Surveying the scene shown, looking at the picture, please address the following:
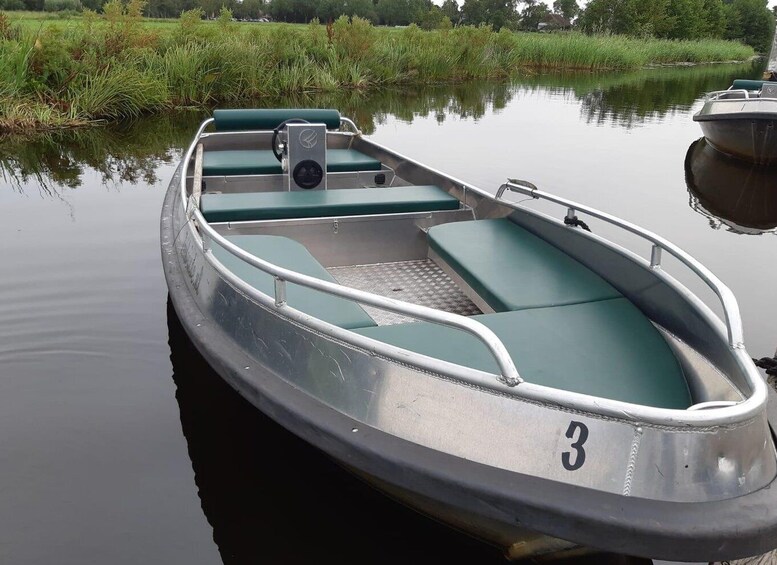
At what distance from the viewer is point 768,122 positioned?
9352mm

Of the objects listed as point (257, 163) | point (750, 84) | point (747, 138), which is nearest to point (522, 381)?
point (257, 163)

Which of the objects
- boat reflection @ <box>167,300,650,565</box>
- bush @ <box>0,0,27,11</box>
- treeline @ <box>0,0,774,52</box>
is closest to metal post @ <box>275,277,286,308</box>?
boat reflection @ <box>167,300,650,565</box>

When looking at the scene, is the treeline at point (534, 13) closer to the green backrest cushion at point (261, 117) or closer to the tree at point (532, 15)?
the tree at point (532, 15)

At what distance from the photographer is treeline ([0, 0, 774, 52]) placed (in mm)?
42875

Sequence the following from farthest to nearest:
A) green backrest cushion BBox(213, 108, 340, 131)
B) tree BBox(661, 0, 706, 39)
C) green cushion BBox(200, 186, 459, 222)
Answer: tree BBox(661, 0, 706, 39) < green backrest cushion BBox(213, 108, 340, 131) < green cushion BBox(200, 186, 459, 222)

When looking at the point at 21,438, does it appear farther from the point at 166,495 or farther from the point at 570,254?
the point at 570,254

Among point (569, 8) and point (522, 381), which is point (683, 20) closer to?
point (569, 8)

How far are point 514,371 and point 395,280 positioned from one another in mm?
2204

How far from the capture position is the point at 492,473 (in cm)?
202

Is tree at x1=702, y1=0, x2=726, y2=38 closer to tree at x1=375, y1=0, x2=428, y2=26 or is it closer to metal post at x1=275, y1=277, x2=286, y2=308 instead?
tree at x1=375, y1=0, x2=428, y2=26

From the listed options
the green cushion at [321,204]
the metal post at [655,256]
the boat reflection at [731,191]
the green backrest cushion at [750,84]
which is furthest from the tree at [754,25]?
the metal post at [655,256]

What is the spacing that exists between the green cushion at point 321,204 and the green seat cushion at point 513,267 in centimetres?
53

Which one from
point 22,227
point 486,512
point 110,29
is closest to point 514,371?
point 486,512

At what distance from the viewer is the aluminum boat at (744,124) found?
945 cm
